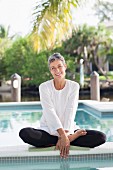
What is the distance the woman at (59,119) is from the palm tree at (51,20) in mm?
4343

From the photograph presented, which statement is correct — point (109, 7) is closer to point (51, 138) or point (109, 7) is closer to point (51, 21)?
point (51, 21)

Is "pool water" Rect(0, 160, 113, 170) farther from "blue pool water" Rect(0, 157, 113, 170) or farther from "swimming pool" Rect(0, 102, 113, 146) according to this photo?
"swimming pool" Rect(0, 102, 113, 146)

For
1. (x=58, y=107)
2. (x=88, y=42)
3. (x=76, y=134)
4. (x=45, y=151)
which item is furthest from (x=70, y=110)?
(x=88, y=42)

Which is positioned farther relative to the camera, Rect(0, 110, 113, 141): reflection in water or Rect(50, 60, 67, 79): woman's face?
Rect(0, 110, 113, 141): reflection in water

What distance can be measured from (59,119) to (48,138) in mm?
237

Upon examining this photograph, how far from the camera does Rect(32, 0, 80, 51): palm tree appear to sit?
798cm

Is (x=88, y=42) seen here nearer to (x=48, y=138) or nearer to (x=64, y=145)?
(x=48, y=138)

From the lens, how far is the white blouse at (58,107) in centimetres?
371

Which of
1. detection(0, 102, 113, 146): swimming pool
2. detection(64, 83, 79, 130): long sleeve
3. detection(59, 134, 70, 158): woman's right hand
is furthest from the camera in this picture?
detection(0, 102, 113, 146): swimming pool

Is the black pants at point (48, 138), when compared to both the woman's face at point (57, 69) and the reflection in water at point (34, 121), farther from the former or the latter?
the reflection in water at point (34, 121)

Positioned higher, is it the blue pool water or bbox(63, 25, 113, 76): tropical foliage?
bbox(63, 25, 113, 76): tropical foliage

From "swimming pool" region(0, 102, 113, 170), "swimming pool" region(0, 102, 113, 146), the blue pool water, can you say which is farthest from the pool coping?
"swimming pool" region(0, 102, 113, 146)

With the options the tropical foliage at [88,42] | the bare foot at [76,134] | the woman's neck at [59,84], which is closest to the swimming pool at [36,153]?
the bare foot at [76,134]

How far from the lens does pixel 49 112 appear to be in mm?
3717
